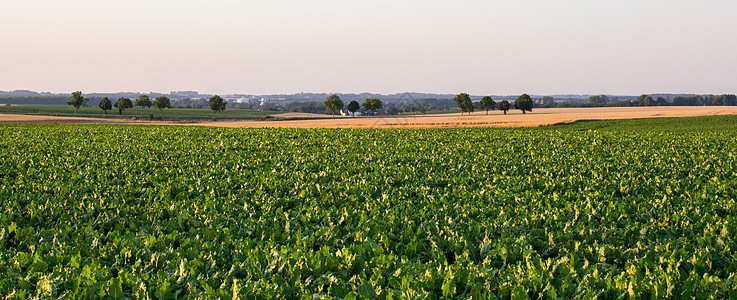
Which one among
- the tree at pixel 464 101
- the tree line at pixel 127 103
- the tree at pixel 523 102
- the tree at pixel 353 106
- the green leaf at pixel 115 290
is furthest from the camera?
the tree line at pixel 127 103

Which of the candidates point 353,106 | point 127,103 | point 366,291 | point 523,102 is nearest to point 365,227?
point 366,291

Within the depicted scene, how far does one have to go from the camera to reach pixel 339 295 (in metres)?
5.52

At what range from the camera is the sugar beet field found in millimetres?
5664

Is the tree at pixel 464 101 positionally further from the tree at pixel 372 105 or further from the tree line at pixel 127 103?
the tree line at pixel 127 103

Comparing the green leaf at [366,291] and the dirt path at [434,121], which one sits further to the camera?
the dirt path at [434,121]

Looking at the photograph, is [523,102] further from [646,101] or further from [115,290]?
[115,290]

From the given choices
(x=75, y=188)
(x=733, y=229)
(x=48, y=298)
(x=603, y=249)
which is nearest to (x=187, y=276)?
(x=48, y=298)

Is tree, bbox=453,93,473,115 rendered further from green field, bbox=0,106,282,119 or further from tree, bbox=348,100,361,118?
green field, bbox=0,106,282,119

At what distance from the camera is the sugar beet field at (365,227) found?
5.66m

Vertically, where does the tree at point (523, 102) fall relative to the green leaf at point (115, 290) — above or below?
above

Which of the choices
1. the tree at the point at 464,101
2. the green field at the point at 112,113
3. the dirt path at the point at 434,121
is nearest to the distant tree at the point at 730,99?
the dirt path at the point at 434,121

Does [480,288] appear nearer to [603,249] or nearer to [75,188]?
[603,249]

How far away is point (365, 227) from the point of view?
8078 mm

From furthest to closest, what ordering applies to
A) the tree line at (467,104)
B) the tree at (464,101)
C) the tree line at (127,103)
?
1. the tree line at (127,103)
2. the tree line at (467,104)
3. the tree at (464,101)
